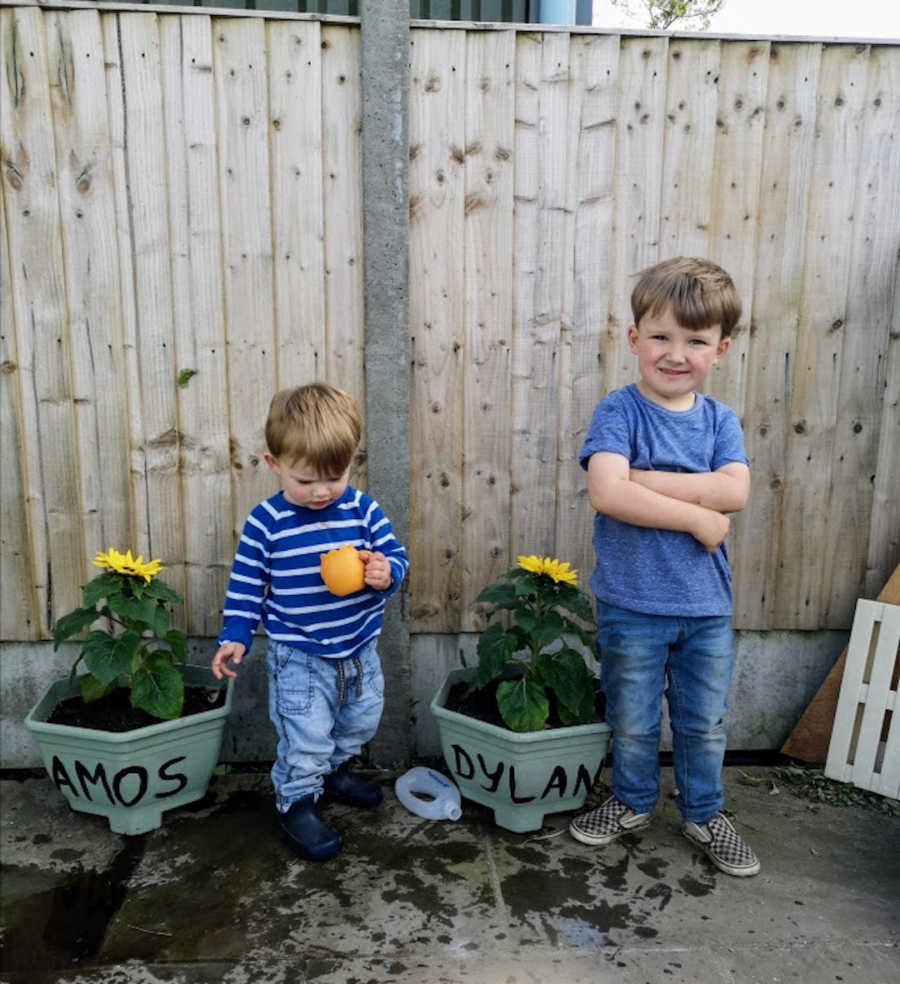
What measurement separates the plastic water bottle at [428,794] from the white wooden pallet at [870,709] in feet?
4.42

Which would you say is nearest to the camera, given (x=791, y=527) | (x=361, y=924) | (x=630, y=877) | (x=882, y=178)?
(x=361, y=924)

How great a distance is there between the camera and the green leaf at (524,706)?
2.73m

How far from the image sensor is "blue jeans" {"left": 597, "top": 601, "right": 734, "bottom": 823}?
2.60 meters

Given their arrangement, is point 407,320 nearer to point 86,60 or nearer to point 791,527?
point 86,60

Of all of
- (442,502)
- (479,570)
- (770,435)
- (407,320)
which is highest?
(407,320)

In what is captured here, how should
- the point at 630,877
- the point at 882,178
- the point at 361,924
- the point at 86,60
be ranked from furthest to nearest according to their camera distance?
the point at 882,178
the point at 86,60
the point at 630,877
the point at 361,924

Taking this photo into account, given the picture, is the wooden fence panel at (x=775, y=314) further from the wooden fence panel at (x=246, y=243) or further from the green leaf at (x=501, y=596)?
the wooden fence panel at (x=246, y=243)

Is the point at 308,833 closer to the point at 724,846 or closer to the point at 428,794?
the point at 428,794

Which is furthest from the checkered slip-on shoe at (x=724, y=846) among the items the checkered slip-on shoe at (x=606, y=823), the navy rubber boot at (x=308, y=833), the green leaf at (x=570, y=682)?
the navy rubber boot at (x=308, y=833)

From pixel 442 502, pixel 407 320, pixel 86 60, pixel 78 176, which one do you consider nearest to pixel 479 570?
pixel 442 502

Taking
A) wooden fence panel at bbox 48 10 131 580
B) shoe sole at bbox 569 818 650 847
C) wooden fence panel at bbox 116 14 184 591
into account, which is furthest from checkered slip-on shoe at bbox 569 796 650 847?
wooden fence panel at bbox 48 10 131 580

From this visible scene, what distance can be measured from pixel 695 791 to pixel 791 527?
1.06 m

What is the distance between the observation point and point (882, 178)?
9.80ft

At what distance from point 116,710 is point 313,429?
1.27 meters
